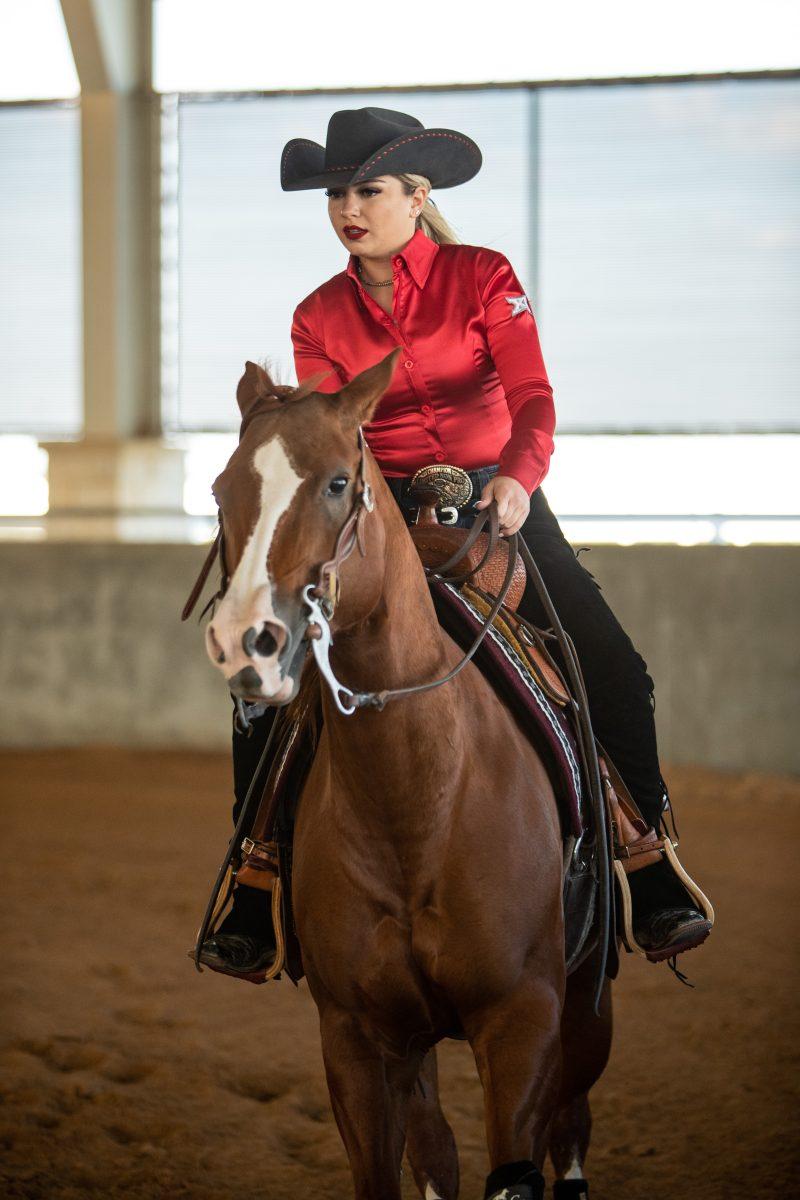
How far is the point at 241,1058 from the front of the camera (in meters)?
3.86

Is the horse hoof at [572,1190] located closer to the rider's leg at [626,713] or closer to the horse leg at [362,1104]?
the rider's leg at [626,713]

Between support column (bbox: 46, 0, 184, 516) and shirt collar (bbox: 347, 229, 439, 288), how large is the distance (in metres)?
7.25

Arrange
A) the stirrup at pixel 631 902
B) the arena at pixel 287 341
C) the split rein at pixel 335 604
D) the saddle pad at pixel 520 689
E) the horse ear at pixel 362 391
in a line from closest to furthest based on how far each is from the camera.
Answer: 1. the split rein at pixel 335 604
2. the horse ear at pixel 362 391
3. the saddle pad at pixel 520 689
4. the stirrup at pixel 631 902
5. the arena at pixel 287 341

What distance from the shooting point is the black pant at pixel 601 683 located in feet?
8.68

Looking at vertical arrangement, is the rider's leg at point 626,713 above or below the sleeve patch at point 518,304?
below

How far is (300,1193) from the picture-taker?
3.02m

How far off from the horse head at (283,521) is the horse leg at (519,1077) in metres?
0.75

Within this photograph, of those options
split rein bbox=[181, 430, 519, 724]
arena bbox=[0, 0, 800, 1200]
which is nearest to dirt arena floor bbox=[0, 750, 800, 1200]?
arena bbox=[0, 0, 800, 1200]

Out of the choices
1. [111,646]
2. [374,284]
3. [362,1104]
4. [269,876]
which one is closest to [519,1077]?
[362,1104]

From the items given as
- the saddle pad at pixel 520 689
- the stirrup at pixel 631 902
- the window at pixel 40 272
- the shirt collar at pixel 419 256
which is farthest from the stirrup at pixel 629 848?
the window at pixel 40 272

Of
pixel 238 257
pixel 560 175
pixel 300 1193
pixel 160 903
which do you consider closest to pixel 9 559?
pixel 238 257

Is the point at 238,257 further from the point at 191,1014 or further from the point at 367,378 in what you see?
the point at 367,378

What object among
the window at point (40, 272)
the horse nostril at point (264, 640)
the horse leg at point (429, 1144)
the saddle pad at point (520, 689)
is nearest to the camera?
the horse nostril at point (264, 640)

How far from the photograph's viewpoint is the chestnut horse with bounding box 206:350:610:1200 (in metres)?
1.85
